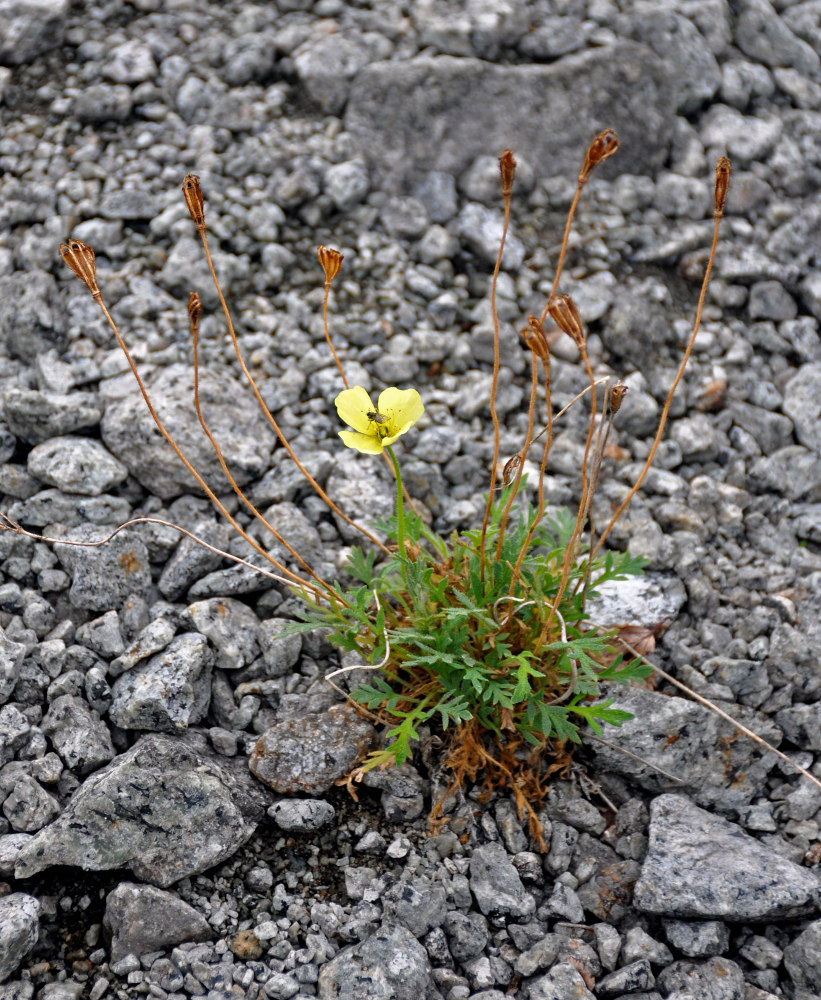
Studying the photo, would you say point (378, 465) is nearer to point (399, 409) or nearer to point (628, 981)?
point (399, 409)

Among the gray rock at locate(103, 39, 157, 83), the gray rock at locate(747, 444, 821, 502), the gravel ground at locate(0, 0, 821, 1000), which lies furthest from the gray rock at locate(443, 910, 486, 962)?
the gray rock at locate(103, 39, 157, 83)

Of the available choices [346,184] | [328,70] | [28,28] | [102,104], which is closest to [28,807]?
[346,184]

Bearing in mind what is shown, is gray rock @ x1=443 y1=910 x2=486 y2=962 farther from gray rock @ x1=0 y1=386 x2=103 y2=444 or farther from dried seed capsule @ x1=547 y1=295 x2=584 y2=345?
gray rock @ x1=0 y1=386 x2=103 y2=444

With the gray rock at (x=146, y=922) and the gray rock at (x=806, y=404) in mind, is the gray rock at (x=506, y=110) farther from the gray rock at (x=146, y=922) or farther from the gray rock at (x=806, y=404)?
the gray rock at (x=146, y=922)

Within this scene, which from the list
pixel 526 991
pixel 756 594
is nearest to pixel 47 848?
pixel 526 991

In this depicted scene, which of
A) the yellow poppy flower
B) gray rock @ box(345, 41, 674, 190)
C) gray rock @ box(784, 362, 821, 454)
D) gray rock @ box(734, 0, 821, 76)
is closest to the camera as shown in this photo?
the yellow poppy flower

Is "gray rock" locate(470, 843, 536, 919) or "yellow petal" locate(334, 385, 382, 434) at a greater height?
"yellow petal" locate(334, 385, 382, 434)

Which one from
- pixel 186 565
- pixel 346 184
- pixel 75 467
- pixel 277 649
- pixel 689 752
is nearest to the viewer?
pixel 689 752
